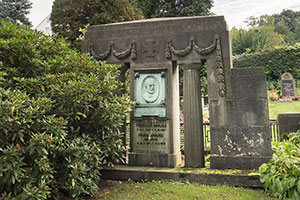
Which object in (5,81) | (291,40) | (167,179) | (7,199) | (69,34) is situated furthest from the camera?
(291,40)

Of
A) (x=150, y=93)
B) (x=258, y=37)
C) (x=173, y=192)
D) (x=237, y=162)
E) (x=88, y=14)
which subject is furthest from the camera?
(x=258, y=37)

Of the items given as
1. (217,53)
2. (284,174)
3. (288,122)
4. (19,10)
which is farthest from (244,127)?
(19,10)

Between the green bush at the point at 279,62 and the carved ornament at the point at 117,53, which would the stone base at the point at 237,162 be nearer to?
the carved ornament at the point at 117,53

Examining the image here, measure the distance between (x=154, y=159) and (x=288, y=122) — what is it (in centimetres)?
417

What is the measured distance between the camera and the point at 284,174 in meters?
4.48

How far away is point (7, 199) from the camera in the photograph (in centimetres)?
354

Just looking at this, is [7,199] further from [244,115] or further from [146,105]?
[244,115]

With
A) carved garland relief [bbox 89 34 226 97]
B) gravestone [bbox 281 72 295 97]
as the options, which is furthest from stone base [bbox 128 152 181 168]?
gravestone [bbox 281 72 295 97]

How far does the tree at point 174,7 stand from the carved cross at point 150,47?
38.4ft

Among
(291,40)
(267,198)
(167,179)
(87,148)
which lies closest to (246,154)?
(267,198)

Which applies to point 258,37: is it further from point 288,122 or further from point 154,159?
point 154,159

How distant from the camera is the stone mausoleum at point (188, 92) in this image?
5.70 metres

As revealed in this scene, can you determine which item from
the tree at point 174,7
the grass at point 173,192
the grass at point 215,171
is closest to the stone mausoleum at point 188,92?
the grass at point 215,171

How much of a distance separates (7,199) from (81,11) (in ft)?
30.1
